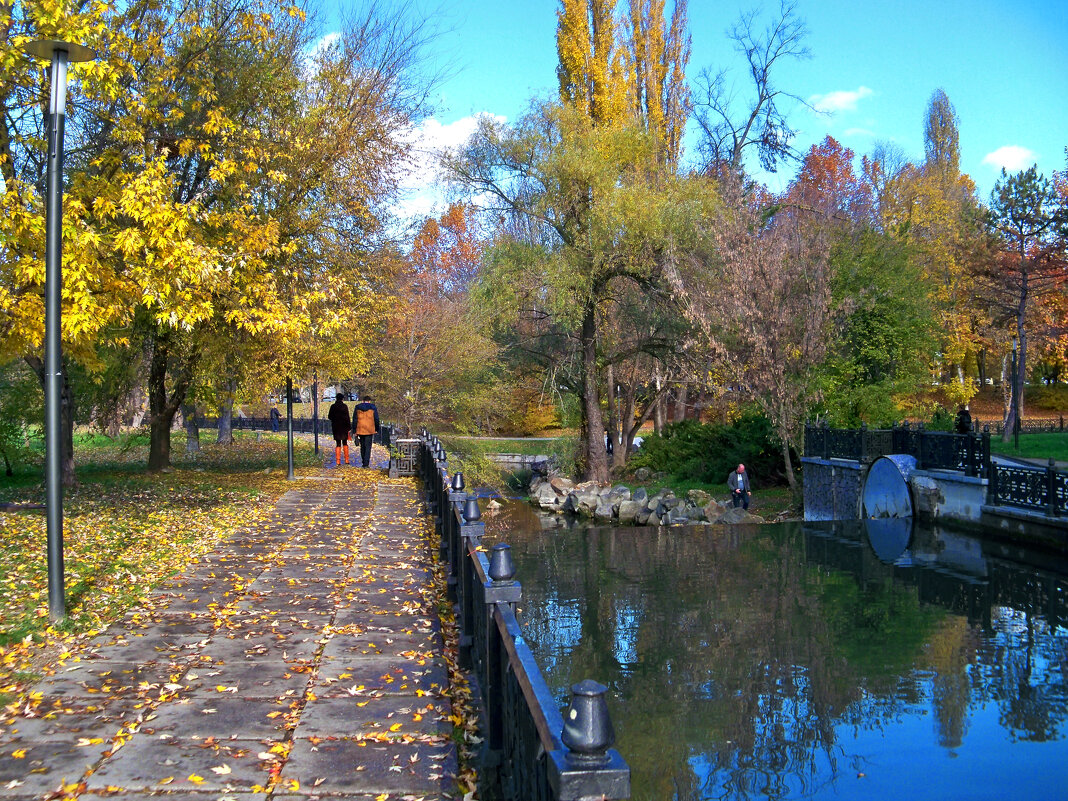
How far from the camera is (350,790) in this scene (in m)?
4.32

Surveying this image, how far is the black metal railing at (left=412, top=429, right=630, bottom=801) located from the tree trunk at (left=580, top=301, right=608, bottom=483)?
20.9 metres

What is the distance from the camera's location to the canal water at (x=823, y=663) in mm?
7492

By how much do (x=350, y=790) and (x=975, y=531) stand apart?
55.2 ft

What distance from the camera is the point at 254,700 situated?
18.0ft

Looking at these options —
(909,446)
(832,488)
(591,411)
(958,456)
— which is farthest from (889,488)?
(591,411)

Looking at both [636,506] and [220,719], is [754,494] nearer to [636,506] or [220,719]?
[636,506]

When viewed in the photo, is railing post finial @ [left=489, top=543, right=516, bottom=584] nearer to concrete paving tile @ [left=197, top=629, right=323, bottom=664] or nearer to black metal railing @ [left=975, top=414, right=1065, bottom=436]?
concrete paving tile @ [left=197, top=629, right=323, bottom=664]

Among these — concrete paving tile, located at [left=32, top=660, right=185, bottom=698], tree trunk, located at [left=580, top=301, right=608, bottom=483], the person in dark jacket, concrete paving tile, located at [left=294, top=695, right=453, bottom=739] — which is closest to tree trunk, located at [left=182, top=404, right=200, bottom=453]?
the person in dark jacket

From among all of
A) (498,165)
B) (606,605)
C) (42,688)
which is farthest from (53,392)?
(498,165)

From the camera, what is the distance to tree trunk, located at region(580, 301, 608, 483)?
28062 millimetres

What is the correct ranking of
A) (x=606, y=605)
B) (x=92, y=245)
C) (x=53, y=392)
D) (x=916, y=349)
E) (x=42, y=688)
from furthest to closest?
(x=916, y=349)
(x=606, y=605)
(x=92, y=245)
(x=53, y=392)
(x=42, y=688)

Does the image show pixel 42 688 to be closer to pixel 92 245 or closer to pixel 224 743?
pixel 224 743

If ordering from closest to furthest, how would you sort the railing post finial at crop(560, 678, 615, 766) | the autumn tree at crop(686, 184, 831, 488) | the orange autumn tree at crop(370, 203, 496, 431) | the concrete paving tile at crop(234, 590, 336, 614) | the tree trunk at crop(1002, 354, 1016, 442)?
1. the railing post finial at crop(560, 678, 615, 766)
2. the concrete paving tile at crop(234, 590, 336, 614)
3. the autumn tree at crop(686, 184, 831, 488)
4. the orange autumn tree at crop(370, 203, 496, 431)
5. the tree trunk at crop(1002, 354, 1016, 442)

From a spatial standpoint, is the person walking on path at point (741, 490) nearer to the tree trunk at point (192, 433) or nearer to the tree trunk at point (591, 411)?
the tree trunk at point (591, 411)
